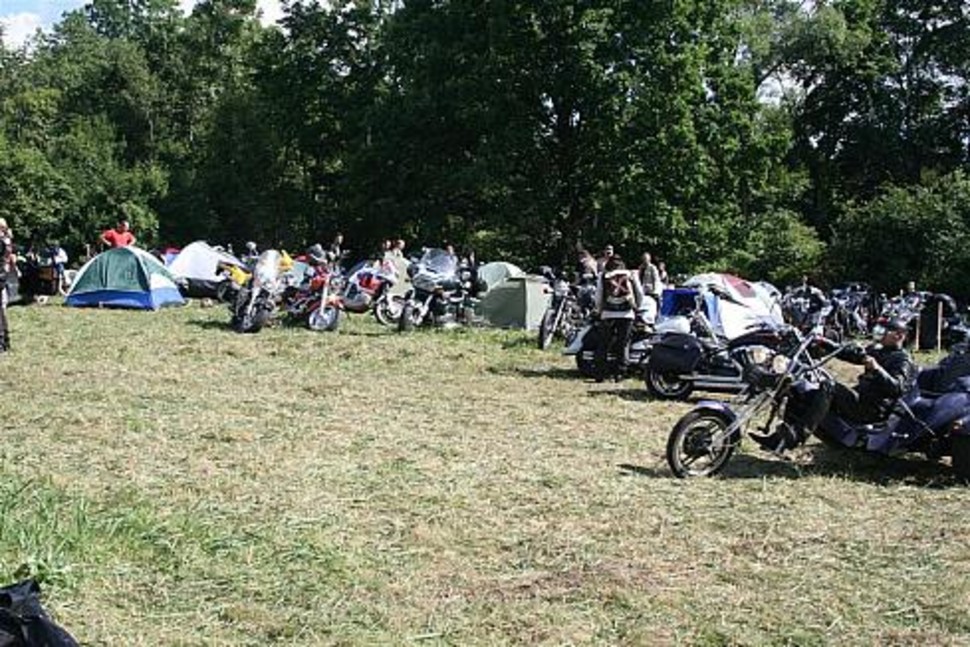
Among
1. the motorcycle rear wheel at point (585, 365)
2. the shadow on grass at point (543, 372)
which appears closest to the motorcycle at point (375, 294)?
the shadow on grass at point (543, 372)

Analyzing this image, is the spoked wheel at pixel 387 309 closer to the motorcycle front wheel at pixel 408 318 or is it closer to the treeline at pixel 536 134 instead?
the motorcycle front wheel at pixel 408 318

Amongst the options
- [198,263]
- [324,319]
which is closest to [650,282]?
[324,319]

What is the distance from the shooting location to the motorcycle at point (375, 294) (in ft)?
57.6

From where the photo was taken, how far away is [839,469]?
24.5ft

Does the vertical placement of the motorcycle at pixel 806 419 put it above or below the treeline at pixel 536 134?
below

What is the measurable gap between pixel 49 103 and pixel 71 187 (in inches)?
492

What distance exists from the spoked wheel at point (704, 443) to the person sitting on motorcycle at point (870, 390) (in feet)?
1.05

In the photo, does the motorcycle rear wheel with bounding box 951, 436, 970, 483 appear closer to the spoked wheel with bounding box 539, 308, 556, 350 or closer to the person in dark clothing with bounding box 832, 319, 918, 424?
the person in dark clothing with bounding box 832, 319, 918, 424

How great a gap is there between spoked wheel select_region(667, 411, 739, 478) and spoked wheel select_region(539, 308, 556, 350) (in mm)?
7468

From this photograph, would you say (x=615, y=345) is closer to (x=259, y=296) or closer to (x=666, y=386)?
(x=666, y=386)

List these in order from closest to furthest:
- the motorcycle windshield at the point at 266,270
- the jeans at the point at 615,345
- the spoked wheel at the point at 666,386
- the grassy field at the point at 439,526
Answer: the grassy field at the point at 439,526 → the spoked wheel at the point at 666,386 → the jeans at the point at 615,345 → the motorcycle windshield at the point at 266,270

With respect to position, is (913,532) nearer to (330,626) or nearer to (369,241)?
(330,626)

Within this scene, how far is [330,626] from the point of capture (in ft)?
13.9

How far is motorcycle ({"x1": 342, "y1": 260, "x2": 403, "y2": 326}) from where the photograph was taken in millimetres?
17562
